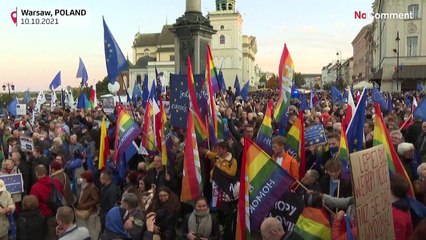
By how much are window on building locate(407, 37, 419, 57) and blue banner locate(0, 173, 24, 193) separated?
53738 mm

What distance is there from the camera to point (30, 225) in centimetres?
716

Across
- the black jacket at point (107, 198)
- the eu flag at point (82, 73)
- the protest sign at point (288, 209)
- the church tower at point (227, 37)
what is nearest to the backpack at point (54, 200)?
the black jacket at point (107, 198)

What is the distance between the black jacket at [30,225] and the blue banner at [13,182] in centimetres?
85

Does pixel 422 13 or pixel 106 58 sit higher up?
pixel 422 13

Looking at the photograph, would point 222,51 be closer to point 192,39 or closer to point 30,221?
point 192,39

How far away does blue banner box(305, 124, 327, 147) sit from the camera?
28.9 feet

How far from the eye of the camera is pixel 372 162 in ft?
13.8

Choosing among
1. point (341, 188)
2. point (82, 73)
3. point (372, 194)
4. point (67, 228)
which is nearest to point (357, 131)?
point (341, 188)

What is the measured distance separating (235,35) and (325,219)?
95047 millimetres

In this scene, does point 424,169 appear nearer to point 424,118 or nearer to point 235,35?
point 424,118

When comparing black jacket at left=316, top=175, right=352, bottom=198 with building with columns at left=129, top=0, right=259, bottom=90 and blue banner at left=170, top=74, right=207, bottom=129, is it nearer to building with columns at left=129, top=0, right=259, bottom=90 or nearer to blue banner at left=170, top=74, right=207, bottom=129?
blue banner at left=170, top=74, right=207, bottom=129

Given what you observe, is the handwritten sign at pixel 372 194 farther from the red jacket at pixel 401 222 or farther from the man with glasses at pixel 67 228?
the man with glasses at pixel 67 228

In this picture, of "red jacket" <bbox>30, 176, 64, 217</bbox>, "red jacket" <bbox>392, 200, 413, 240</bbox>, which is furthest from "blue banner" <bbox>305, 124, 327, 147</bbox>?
"red jacket" <bbox>30, 176, 64, 217</bbox>

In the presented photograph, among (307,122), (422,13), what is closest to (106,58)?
(307,122)
